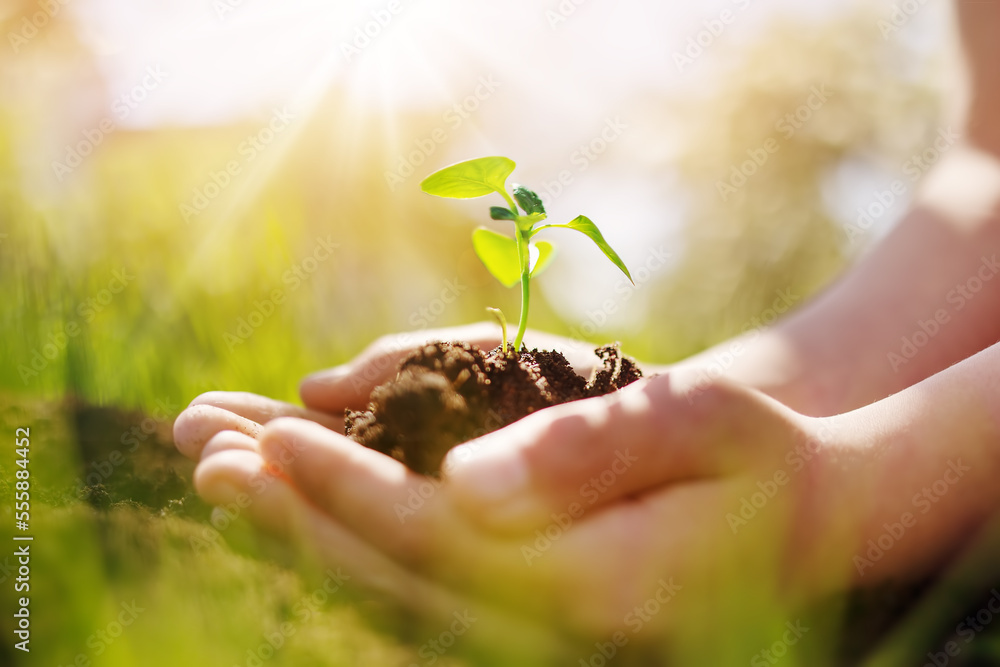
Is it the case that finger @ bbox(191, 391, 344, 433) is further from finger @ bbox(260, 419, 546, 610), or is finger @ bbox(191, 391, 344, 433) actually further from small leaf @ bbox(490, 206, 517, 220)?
small leaf @ bbox(490, 206, 517, 220)

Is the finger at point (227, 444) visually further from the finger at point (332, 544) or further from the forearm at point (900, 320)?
the forearm at point (900, 320)

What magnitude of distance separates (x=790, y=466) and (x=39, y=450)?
1.10 meters

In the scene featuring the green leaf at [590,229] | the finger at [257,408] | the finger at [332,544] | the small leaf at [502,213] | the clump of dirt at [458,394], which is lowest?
the finger at [257,408]

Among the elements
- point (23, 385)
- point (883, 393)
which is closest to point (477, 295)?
point (883, 393)

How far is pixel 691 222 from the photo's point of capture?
328 cm

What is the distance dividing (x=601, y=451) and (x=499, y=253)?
45cm

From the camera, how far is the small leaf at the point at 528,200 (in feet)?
3.15

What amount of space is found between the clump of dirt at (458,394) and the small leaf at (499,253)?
13 centimetres

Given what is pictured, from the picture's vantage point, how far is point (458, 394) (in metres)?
0.88

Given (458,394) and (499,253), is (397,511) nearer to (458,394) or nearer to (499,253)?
(458,394)

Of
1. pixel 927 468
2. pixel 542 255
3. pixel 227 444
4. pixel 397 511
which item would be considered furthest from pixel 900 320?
pixel 227 444

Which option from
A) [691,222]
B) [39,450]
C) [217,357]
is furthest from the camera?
[691,222]

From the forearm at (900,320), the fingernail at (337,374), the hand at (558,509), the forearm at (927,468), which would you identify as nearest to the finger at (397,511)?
the hand at (558,509)

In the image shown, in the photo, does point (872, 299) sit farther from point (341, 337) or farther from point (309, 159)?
point (309, 159)
